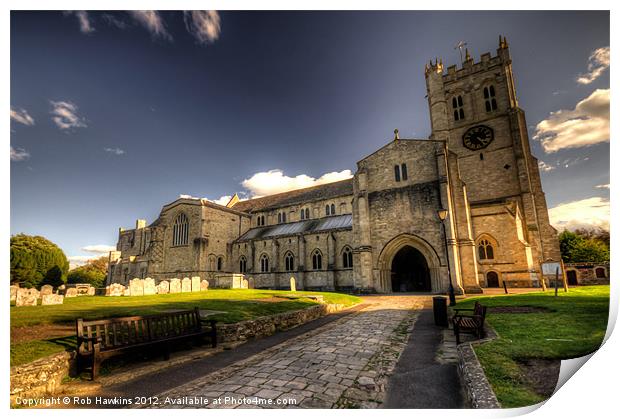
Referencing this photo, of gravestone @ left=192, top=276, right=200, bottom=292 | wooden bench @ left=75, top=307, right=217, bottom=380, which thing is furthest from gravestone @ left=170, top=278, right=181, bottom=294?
wooden bench @ left=75, top=307, right=217, bottom=380

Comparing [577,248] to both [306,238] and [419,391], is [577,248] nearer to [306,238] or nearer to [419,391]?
[306,238]

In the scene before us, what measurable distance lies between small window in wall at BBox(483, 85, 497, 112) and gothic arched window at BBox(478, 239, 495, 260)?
14.4 m

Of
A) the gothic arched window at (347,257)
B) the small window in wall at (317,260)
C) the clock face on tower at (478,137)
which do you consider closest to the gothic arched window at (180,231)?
the small window in wall at (317,260)

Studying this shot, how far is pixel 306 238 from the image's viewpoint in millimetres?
29734

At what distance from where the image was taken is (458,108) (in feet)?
102

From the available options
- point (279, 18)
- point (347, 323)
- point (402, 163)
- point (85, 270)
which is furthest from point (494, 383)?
point (85, 270)

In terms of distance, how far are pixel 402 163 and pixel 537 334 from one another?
17.3m

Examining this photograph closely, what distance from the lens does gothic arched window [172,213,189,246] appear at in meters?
33.6

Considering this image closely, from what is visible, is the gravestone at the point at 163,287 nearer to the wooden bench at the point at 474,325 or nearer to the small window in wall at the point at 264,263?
the small window in wall at the point at 264,263

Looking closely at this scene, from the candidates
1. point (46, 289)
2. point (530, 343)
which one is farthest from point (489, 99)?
point (46, 289)

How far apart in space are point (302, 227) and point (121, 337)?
26755 mm

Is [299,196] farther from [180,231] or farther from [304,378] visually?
[304,378]

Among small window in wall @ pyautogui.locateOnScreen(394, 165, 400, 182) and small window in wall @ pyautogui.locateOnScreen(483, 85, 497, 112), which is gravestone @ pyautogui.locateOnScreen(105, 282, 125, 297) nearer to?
small window in wall @ pyautogui.locateOnScreen(394, 165, 400, 182)

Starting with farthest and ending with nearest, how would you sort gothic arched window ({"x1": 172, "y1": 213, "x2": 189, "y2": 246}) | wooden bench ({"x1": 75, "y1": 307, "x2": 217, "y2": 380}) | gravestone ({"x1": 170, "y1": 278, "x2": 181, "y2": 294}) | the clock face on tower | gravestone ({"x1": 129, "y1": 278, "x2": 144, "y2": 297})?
gothic arched window ({"x1": 172, "y1": 213, "x2": 189, "y2": 246})
the clock face on tower
gravestone ({"x1": 170, "y1": 278, "x2": 181, "y2": 294})
gravestone ({"x1": 129, "y1": 278, "x2": 144, "y2": 297})
wooden bench ({"x1": 75, "y1": 307, "x2": 217, "y2": 380})
